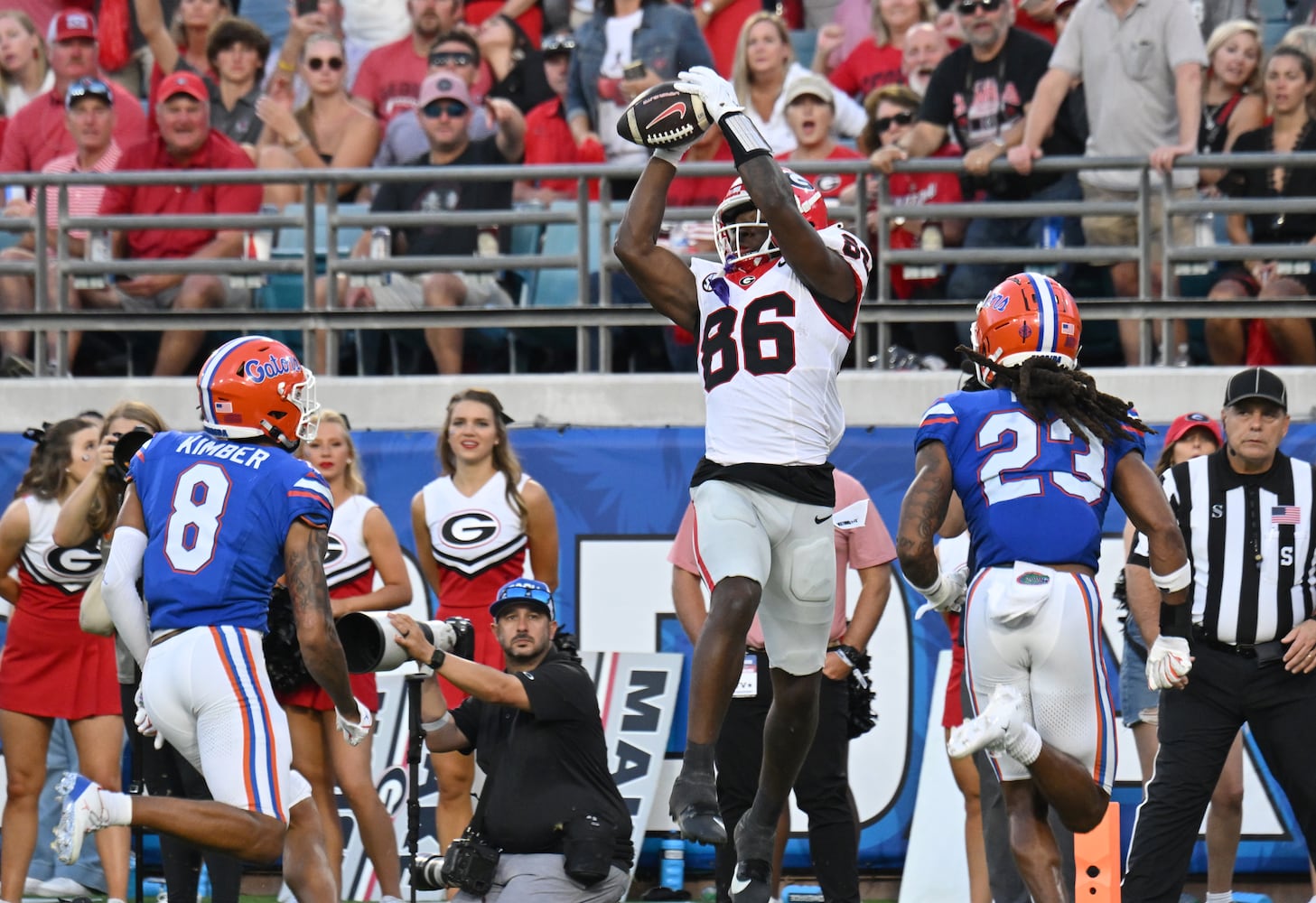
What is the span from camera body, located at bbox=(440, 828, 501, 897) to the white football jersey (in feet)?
7.32

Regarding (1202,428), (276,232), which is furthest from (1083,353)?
(276,232)

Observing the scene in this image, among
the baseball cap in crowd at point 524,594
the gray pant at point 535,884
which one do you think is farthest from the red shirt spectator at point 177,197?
the gray pant at point 535,884

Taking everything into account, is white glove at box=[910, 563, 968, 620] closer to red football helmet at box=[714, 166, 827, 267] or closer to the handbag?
red football helmet at box=[714, 166, 827, 267]

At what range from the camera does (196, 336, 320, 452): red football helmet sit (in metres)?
6.59

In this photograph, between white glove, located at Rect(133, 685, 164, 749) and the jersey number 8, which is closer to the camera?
the jersey number 8

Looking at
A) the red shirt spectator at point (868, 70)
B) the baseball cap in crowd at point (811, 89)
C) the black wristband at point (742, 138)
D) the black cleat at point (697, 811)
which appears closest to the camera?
the black cleat at point (697, 811)

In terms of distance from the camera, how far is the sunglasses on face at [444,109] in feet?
34.0

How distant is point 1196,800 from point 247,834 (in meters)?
3.55

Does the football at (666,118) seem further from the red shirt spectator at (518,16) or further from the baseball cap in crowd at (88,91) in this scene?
the red shirt spectator at (518,16)

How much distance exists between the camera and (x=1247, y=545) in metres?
7.78

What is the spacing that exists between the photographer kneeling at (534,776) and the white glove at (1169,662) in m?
2.23

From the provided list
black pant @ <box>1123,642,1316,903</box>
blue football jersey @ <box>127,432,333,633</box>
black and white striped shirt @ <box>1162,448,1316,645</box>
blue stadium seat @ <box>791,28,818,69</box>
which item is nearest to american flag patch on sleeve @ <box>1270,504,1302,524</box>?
black and white striped shirt @ <box>1162,448,1316,645</box>

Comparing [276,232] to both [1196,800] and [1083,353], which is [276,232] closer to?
[1083,353]

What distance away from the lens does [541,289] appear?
10516mm
